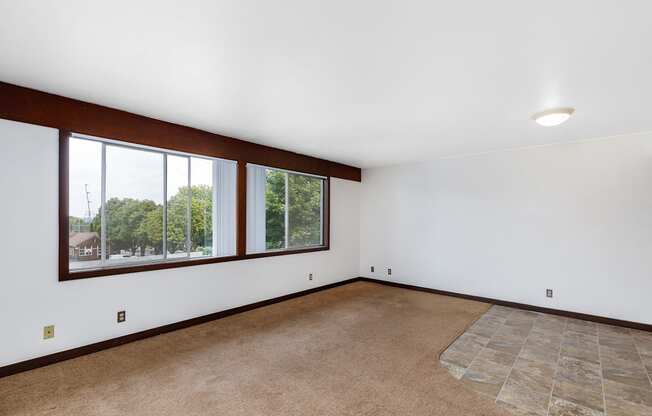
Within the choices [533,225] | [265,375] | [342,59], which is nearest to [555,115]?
[533,225]

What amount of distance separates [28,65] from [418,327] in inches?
169

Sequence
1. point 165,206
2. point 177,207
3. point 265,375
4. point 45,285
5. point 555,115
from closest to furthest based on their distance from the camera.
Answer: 1. point 265,375
2. point 45,285
3. point 555,115
4. point 165,206
5. point 177,207

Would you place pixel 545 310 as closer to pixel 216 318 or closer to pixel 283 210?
pixel 283 210

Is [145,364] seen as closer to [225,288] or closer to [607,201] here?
[225,288]

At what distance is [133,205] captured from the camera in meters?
3.52

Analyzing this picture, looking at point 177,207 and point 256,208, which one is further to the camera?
point 256,208

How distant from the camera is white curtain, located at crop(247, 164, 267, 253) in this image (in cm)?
474

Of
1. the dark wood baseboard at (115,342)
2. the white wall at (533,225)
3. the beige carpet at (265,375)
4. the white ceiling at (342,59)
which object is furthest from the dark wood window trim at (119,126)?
the white wall at (533,225)

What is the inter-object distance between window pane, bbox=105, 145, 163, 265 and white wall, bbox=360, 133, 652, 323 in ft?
13.0

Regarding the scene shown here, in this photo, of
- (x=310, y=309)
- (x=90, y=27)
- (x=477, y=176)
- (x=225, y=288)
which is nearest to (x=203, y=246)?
(x=225, y=288)

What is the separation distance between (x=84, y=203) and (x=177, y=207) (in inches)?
41.7

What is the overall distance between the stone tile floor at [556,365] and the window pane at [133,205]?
3481mm

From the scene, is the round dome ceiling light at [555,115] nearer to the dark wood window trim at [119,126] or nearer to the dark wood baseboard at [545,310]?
the dark wood baseboard at [545,310]

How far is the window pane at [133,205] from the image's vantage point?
3268 millimetres
